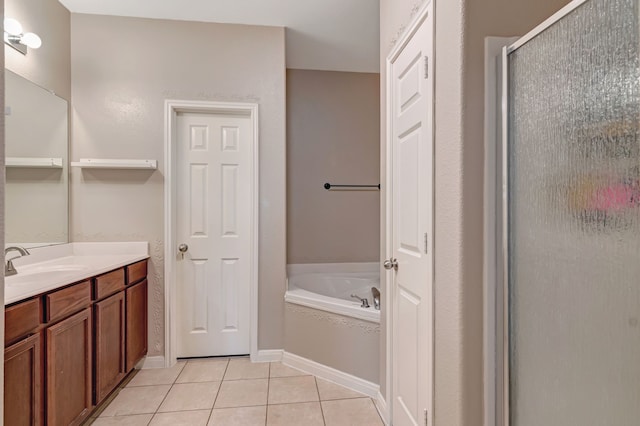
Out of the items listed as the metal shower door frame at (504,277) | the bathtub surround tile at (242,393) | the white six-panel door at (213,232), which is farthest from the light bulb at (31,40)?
the metal shower door frame at (504,277)

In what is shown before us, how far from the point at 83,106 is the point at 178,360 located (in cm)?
212

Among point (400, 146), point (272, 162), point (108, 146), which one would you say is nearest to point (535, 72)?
point (400, 146)

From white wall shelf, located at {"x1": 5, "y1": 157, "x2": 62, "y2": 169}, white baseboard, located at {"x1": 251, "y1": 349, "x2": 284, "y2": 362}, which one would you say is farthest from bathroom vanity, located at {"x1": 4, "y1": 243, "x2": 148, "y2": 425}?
white baseboard, located at {"x1": 251, "y1": 349, "x2": 284, "y2": 362}

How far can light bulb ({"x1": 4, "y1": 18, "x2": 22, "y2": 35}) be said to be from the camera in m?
1.94

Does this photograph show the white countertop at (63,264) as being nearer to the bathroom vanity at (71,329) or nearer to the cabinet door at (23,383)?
the bathroom vanity at (71,329)

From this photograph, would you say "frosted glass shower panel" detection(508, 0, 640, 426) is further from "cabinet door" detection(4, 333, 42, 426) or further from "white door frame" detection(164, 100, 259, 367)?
"white door frame" detection(164, 100, 259, 367)

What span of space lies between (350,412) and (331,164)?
225 centimetres

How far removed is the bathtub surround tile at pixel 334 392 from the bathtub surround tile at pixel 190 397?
70 centimetres

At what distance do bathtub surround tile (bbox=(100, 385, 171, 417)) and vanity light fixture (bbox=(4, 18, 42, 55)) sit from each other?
226cm

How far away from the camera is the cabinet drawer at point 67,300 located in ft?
4.96

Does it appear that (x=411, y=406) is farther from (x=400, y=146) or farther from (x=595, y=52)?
(x=595, y=52)

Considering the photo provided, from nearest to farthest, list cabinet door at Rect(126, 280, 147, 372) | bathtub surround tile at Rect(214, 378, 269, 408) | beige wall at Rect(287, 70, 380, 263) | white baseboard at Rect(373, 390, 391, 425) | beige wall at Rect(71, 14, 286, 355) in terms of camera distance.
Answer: white baseboard at Rect(373, 390, 391, 425) → bathtub surround tile at Rect(214, 378, 269, 408) → cabinet door at Rect(126, 280, 147, 372) → beige wall at Rect(71, 14, 286, 355) → beige wall at Rect(287, 70, 380, 263)

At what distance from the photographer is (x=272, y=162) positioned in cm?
270

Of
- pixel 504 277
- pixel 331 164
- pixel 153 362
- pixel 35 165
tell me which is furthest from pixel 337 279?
pixel 35 165
